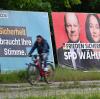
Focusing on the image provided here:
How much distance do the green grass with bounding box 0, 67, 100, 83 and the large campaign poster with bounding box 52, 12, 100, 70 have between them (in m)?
1.83

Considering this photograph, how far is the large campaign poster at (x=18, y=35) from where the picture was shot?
2270cm

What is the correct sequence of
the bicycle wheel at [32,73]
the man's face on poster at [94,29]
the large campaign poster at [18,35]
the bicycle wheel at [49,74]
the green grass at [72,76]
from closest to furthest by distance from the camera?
the bicycle wheel at [32,73], the bicycle wheel at [49,74], the green grass at [72,76], the large campaign poster at [18,35], the man's face on poster at [94,29]

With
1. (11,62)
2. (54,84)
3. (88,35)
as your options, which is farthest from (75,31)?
A: (54,84)

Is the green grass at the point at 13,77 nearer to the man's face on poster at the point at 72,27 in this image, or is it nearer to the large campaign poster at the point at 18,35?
the large campaign poster at the point at 18,35

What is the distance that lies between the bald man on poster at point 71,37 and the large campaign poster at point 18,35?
0.93 m

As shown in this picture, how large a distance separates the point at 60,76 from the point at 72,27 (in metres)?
4.66

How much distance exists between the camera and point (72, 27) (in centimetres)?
2523

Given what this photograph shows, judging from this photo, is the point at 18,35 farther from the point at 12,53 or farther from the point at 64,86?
the point at 64,86

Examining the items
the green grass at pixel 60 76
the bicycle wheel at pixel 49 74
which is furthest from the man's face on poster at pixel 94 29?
the bicycle wheel at pixel 49 74

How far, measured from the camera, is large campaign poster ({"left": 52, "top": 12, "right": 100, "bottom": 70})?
24.6 m

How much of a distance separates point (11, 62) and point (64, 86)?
454 centimetres

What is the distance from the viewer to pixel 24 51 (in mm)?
23234

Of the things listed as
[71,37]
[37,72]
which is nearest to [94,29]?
[71,37]

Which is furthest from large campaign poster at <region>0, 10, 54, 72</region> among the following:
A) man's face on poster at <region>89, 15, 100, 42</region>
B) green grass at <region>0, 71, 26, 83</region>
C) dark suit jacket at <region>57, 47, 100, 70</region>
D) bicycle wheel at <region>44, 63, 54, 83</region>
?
man's face on poster at <region>89, 15, 100, 42</region>
